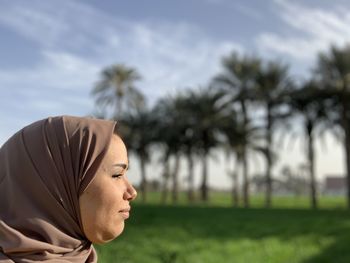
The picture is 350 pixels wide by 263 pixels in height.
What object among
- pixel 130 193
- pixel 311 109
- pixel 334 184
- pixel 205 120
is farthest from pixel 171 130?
pixel 334 184

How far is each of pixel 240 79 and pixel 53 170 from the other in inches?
1334

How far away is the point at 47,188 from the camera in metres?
1.25

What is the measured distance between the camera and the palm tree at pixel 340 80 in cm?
2872

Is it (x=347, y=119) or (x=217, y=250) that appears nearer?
(x=217, y=250)

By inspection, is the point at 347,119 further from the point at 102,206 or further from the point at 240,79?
the point at 102,206

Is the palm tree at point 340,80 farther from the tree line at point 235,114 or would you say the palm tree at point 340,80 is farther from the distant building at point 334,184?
the distant building at point 334,184

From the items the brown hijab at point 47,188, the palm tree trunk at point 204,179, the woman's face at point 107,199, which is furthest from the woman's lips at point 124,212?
the palm tree trunk at point 204,179

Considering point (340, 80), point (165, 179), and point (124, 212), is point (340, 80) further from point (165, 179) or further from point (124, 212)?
point (124, 212)

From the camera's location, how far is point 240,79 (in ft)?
114

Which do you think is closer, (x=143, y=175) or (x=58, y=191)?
(x=58, y=191)

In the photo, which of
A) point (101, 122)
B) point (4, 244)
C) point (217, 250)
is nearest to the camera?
point (4, 244)

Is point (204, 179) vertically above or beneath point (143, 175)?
beneath

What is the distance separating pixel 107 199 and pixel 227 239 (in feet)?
36.3

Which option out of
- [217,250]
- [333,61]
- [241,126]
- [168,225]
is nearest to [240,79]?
[241,126]
